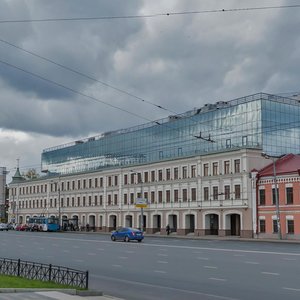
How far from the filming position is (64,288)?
14375 mm

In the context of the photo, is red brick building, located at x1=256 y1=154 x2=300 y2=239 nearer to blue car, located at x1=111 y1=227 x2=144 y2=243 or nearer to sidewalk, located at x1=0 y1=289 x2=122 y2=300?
blue car, located at x1=111 y1=227 x2=144 y2=243

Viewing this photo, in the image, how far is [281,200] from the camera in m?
58.7

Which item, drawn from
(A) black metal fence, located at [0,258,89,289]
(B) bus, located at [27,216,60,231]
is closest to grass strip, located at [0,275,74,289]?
(A) black metal fence, located at [0,258,89,289]

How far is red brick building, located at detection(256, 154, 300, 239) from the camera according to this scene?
57.0m

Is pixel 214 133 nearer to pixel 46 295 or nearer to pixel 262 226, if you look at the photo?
pixel 262 226

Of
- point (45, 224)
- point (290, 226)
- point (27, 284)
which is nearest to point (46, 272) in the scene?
point (27, 284)

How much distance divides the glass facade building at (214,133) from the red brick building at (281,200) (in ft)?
21.4

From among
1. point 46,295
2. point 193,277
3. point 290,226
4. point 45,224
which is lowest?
point 193,277

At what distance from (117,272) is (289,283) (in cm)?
A: 721

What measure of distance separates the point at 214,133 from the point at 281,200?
1070 inches

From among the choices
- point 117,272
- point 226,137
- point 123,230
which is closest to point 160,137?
point 226,137

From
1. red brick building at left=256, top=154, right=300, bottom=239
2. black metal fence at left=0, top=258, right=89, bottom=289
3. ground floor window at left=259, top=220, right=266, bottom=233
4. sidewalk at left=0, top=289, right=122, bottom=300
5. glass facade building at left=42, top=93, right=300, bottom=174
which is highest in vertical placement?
glass facade building at left=42, top=93, right=300, bottom=174

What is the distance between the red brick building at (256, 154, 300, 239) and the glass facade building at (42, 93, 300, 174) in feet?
21.4

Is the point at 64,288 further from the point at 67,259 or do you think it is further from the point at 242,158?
the point at 242,158
